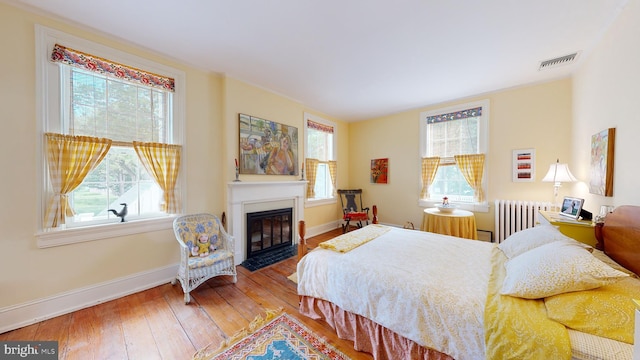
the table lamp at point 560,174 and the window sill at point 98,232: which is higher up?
the table lamp at point 560,174

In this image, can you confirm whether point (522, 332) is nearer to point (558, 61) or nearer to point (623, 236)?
point (623, 236)

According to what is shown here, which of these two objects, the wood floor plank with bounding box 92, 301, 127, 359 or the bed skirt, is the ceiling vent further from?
the wood floor plank with bounding box 92, 301, 127, 359

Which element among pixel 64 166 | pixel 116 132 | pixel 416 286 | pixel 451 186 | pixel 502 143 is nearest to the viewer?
pixel 416 286

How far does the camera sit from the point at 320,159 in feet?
15.5

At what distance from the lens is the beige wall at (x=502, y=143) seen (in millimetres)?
3049

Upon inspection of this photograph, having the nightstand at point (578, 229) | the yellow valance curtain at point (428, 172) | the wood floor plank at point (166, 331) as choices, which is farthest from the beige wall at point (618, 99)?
the wood floor plank at point (166, 331)

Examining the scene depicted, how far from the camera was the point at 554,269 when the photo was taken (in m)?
1.13

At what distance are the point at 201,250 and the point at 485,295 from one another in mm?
2687

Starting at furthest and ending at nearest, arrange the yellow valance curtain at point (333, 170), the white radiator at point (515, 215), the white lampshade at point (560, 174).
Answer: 1. the yellow valance curtain at point (333, 170)
2. the white radiator at point (515, 215)
3. the white lampshade at point (560, 174)

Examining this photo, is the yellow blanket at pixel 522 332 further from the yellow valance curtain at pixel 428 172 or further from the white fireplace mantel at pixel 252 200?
the yellow valance curtain at pixel 428 172

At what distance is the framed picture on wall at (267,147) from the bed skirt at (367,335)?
2140 mm

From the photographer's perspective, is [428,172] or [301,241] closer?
[301,241]

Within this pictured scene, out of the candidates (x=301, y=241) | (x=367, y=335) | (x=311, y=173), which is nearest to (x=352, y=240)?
(x=301, y=241)

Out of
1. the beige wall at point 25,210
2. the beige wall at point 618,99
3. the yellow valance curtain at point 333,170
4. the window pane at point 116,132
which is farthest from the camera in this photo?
the yellow valance curtain at point 333,170
